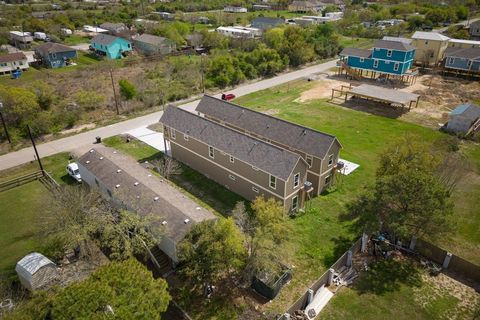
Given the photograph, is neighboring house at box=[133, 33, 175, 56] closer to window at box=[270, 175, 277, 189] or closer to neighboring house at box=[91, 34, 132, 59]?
neighboring house at box=[91, 34, 132, 59]

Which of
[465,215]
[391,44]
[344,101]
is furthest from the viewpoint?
[391,44]

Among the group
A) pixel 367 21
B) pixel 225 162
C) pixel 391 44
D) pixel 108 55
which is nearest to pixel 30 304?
pixel 225 162

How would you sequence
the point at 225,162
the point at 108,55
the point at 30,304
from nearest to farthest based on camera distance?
1. the point at 30,304
2. the point at 225,162
3. the point at 108,55

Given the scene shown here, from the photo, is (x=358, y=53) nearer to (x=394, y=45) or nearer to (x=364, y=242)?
(x=394, y=45)

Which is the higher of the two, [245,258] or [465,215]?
[245,258]

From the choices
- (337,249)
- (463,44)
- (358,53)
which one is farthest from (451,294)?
(463,44)

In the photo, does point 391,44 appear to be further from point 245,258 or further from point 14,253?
point 14,253
